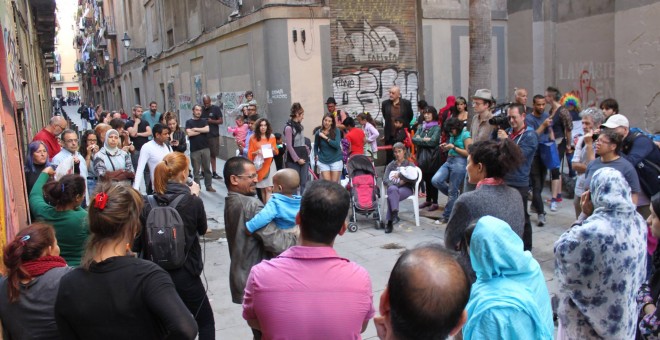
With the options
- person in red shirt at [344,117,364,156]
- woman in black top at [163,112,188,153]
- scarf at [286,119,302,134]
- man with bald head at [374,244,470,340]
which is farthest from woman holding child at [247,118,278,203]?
man with bald head at [374,244,470,340]

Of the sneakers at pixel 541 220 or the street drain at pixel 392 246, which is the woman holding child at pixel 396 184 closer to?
the street drain at pixel 392 246

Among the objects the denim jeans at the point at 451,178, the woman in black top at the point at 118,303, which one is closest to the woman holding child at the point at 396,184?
the denim jeans at the point at 451,178

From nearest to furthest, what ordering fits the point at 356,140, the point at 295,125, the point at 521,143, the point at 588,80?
1. the point at 521,143
2. the point at 356,140
3. the point at 295,125
4. the point at 588,80

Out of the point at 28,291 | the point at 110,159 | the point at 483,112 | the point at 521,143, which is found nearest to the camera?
the point at 28,291

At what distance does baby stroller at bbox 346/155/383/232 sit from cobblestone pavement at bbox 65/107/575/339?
267mm

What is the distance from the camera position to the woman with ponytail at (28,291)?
114 inches

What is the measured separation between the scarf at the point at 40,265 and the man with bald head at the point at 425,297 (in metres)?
1.98

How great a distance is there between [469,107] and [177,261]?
864 centimetres

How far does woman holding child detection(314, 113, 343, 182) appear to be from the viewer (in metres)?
9.82

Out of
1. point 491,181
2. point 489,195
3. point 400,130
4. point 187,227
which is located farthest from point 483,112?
point 187,227

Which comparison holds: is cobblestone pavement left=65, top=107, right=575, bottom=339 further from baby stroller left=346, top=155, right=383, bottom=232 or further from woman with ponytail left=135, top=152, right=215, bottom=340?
woman with ponytail left=135, top=152, right=215, bottom=340

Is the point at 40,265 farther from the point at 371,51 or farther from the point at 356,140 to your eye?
the point at 371,51

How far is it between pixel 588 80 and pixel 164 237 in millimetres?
11562

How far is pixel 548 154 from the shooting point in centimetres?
848
